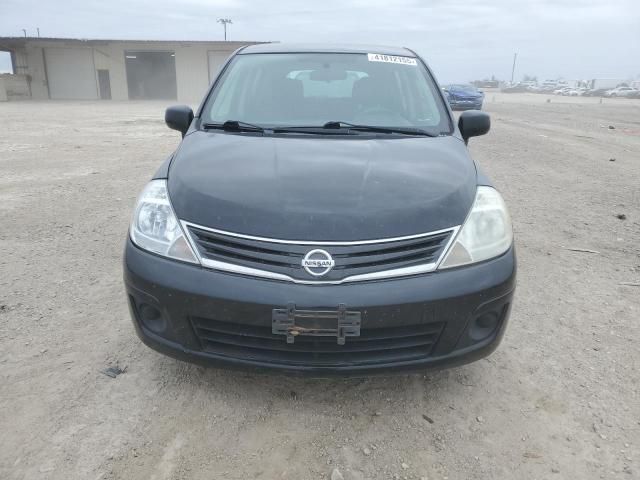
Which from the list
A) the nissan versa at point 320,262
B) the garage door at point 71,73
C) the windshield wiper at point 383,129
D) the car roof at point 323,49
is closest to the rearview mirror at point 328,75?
the car roof at point 323,49

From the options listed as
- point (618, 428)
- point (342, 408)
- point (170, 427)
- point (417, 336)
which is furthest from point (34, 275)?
point (618, 428)

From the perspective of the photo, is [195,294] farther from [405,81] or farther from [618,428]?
[405,81]

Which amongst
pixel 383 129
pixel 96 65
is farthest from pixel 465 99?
pixel 96 65

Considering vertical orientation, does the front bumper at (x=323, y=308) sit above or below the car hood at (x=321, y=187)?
below

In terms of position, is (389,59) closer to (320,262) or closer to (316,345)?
(320,262)

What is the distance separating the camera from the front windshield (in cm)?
304

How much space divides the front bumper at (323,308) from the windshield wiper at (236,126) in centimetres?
106

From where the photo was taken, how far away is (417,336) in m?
2.04

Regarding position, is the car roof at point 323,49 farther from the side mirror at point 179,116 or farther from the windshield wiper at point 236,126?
the windshield wiper at point 236,126

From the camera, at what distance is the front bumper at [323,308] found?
6.28 feet

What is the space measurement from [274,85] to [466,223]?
169cm

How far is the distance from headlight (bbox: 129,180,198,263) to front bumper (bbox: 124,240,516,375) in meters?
0.05

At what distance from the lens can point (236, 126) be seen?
291 centimetres

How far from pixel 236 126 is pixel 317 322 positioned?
1.48 metres
